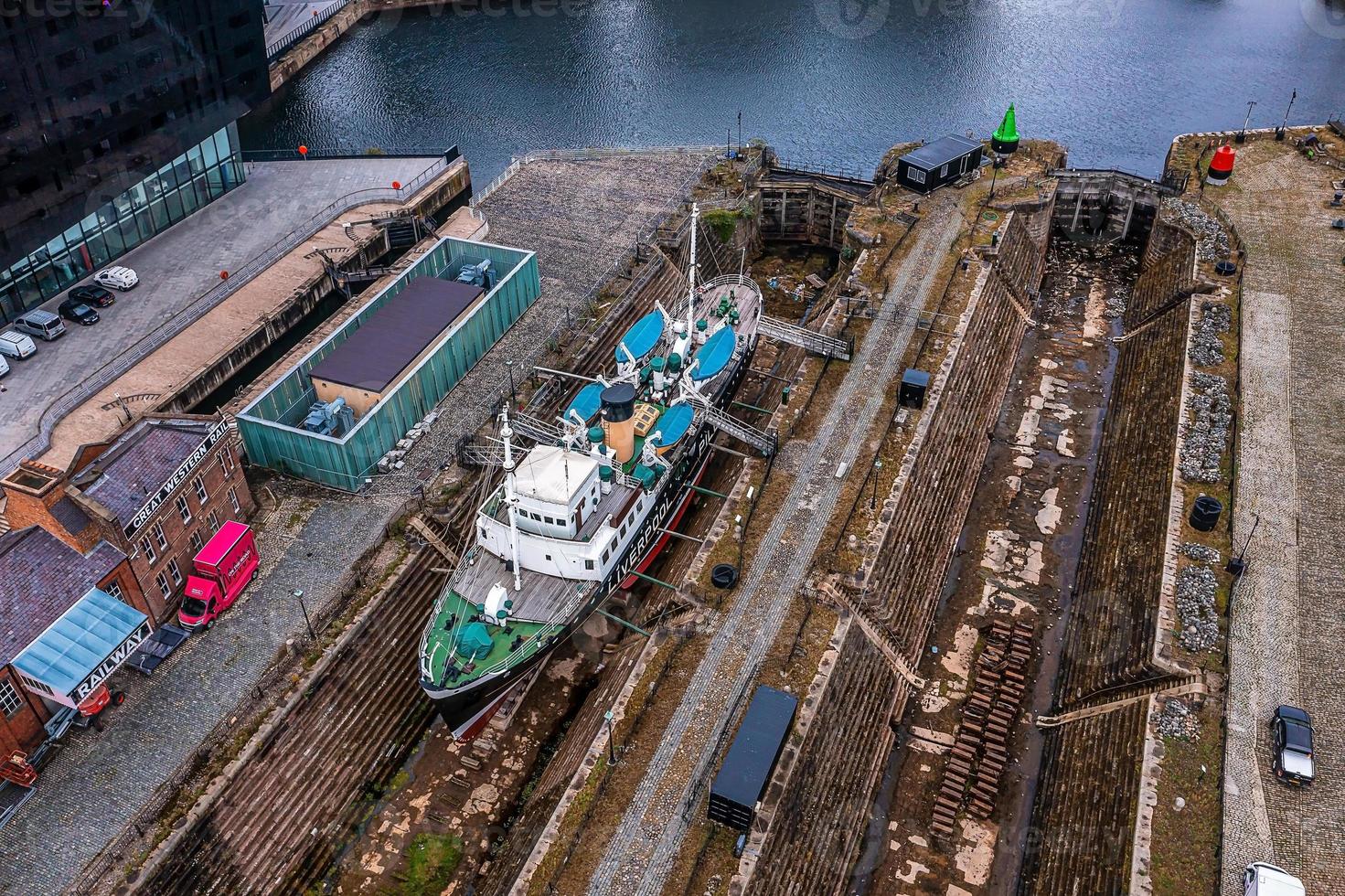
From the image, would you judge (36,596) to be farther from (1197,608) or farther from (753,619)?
(1197,608)

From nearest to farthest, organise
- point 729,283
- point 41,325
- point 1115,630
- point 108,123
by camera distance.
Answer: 1. point 1115,630
2. point 41,325
3. point 108,123
4. point 729,283

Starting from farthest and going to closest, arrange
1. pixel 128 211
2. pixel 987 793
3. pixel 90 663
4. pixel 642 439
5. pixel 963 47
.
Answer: pixel 963 47
pixel 128 211
pixel 642 439
pixel 987 793
pixel 90 663

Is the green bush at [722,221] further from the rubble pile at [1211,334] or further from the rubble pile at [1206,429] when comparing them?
the rubble pile at [1206,429]

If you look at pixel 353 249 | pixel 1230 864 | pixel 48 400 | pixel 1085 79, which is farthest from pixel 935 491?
pixel 1085 79

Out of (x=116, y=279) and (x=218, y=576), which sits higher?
(x=116, y=279)

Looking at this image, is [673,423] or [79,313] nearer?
[673,423]

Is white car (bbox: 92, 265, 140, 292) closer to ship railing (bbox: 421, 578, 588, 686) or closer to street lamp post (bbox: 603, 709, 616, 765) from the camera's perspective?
ship railing (bbox: 421, 578, 588, 686)

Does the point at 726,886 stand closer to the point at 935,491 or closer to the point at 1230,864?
the point at 1230,864

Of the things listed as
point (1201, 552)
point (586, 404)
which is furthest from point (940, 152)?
point (1201, 552)
